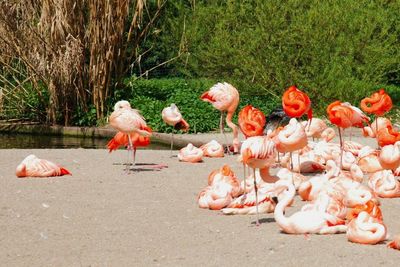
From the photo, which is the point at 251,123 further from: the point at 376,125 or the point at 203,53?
the point at 203,53

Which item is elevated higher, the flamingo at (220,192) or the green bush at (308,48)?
the green bush at (308,48)

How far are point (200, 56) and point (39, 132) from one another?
12.9ft

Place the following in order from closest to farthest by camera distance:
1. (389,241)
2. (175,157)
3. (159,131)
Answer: (389,241) → (175,157) → (159,131)

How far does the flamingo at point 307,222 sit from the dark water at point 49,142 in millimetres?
7531

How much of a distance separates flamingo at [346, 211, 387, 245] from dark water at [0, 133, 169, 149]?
7877 mm

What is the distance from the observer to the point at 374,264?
202 inches

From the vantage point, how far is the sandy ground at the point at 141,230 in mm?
5305

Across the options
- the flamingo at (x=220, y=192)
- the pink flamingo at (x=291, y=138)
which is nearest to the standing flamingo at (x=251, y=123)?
the pink flamingo at (x=291, y=138)

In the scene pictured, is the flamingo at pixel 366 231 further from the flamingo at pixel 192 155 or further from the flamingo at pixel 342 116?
the flamingo at pixel 192 155

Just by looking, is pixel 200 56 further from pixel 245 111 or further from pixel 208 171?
pixel 245 111

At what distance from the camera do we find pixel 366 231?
568 centimetres

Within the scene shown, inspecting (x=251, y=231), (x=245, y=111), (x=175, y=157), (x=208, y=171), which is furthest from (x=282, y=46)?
(x=251, y=231)

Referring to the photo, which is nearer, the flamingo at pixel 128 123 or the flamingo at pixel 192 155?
the flamingo at pixel 128 123

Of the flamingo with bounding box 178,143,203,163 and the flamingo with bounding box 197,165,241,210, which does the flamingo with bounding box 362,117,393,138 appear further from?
Result: the flamingo with bounding box 197,165,241,210
